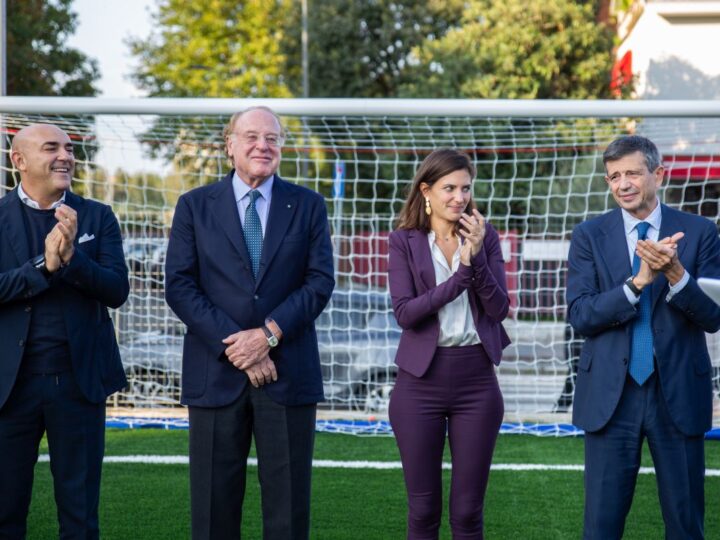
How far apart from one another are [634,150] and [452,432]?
134 centimetres

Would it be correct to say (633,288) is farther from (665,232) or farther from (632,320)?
(665,232)

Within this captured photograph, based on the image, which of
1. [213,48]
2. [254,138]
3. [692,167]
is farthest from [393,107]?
[213,48]

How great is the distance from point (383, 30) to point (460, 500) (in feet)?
74.6

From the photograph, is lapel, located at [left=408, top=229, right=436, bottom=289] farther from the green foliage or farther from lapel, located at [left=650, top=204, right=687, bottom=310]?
the green foliage

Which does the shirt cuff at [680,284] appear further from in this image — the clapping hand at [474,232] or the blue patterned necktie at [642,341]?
the clapping hand at [474,232]

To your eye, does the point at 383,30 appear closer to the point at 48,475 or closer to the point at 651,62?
the point at 651,62

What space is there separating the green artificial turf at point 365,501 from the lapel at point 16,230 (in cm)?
180

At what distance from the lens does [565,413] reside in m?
8.26

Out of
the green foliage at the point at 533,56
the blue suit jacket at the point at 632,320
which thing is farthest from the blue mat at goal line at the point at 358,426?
the green foliage at the point at 533,56

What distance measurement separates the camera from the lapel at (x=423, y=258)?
407 cm

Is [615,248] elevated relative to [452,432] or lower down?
elevated

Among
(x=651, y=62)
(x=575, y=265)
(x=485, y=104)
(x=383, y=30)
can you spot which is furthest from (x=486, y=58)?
(x=575, y=265)

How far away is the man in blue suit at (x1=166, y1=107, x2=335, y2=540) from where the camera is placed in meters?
3.91

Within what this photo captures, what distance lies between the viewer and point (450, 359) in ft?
13.0
